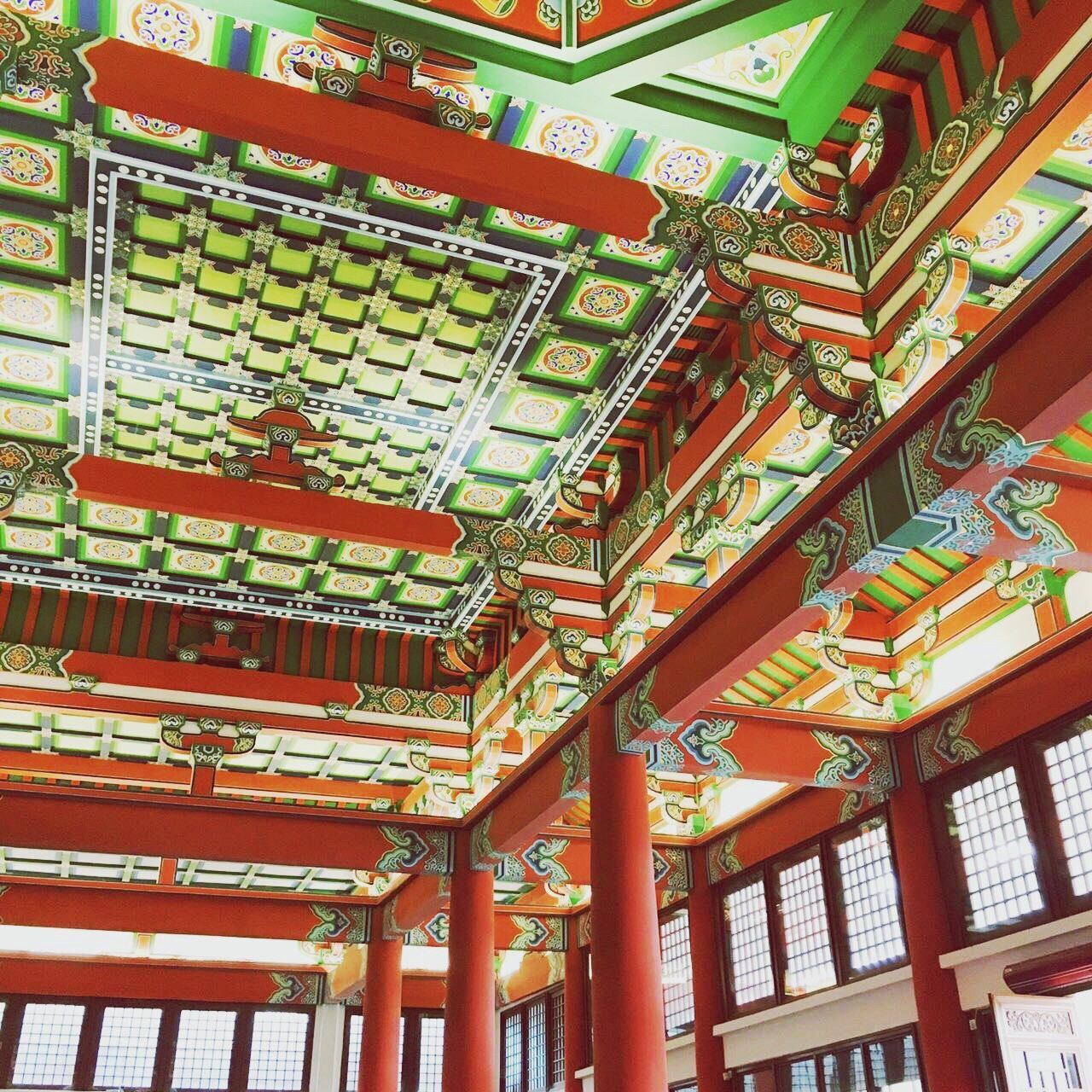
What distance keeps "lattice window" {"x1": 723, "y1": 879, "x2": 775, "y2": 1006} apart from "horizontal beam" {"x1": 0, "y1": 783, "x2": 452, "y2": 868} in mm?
2618

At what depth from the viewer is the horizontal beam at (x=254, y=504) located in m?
7.02

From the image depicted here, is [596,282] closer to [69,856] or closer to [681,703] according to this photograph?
[681,703]

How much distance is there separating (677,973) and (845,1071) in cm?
294

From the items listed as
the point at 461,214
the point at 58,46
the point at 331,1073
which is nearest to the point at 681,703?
the point at 461,214

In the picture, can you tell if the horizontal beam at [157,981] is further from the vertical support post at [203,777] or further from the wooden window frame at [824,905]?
the vertical support post at [203,777]

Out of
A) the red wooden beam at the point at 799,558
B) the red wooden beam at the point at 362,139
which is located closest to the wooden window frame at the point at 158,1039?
the red wooden beam at the point at 799,558

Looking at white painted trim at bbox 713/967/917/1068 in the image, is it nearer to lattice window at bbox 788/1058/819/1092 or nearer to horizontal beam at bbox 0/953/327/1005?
lattice window at bbox 788/1058/819/1092

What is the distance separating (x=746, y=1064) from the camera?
31.3ft

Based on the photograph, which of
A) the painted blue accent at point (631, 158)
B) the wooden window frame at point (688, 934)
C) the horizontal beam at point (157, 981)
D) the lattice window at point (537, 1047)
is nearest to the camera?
the painted blue accent at point (631, 158)

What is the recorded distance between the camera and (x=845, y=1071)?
27.8 ft

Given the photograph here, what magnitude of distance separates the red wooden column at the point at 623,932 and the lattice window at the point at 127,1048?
10396mm

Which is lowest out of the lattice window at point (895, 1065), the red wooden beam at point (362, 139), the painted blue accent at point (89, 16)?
the lattice window at point (895, 1065)

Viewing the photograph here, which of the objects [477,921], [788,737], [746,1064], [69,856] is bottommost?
[746,1064]

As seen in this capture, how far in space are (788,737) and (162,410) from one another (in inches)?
184
